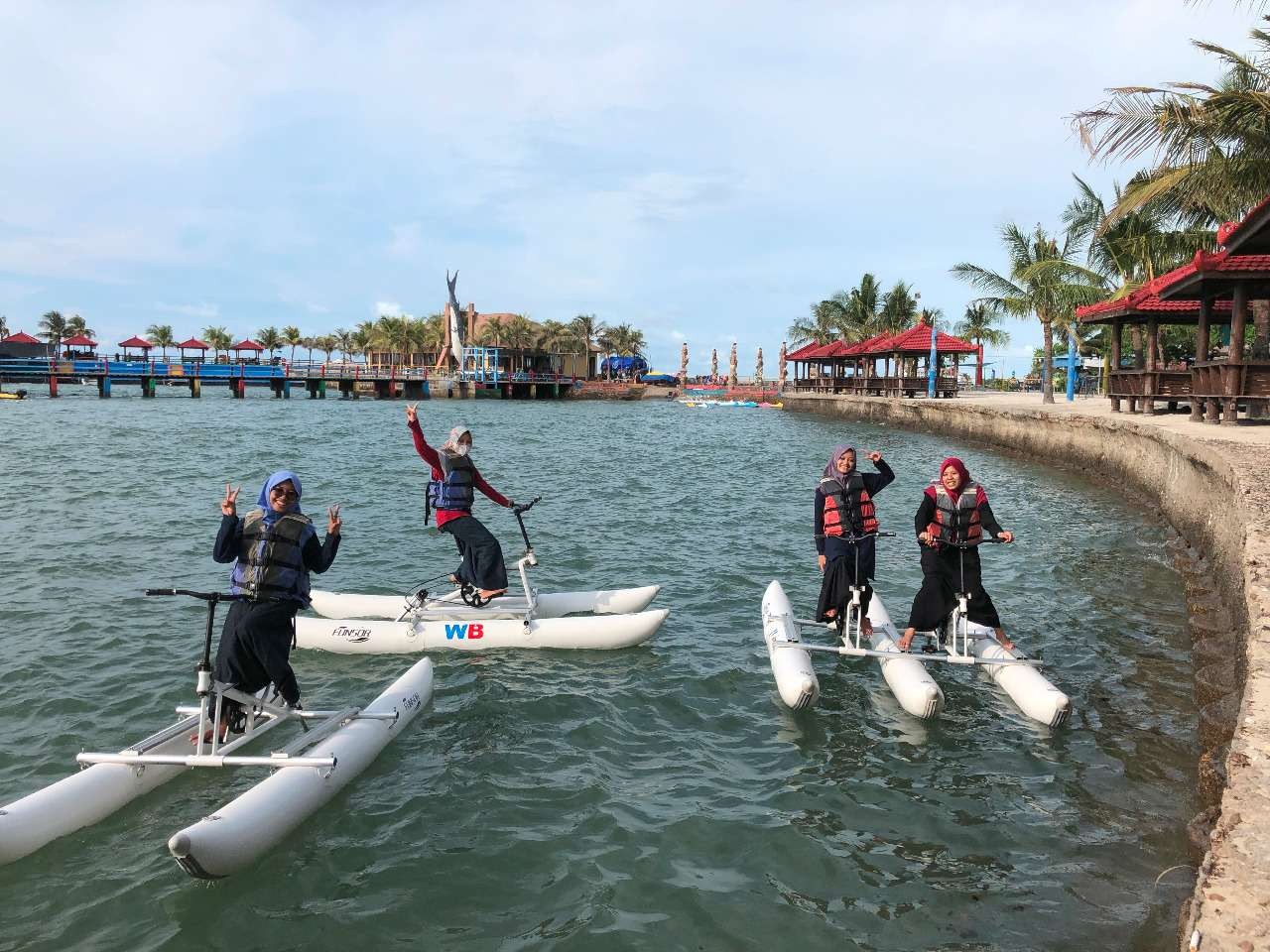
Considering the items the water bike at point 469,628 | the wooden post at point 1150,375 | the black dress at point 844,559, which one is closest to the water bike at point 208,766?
the water bike at point 469,628

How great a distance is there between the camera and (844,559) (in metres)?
8.41

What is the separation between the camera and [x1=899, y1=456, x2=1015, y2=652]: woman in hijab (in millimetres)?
7750

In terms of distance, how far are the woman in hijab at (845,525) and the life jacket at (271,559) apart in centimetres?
465

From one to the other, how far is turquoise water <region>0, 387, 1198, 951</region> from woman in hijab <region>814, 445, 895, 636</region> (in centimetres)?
105

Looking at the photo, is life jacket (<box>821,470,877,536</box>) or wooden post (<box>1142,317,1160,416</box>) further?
wooden post (<box>1142,317,1160,416</box>)

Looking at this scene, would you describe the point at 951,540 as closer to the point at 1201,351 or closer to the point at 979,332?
the point at 1201,351

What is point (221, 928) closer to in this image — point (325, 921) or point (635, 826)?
point (325, 921)

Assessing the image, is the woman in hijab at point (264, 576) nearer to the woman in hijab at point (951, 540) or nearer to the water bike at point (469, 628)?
the water bike at point (469, 628)

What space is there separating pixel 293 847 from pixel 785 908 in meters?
3.14

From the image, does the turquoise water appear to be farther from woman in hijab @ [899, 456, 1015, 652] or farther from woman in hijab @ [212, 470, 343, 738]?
woman in hijab @ [212, 470, 343, 738]

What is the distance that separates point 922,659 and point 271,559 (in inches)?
224

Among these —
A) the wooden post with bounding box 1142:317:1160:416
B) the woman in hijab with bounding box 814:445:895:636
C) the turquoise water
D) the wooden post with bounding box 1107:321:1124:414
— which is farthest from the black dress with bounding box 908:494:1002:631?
the wooden post with bounding box 1107:321:1124:414

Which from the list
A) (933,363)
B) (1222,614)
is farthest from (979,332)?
(1222,614)

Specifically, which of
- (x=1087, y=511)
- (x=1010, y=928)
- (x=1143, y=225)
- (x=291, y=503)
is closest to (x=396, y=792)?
(x=291, y=503)
